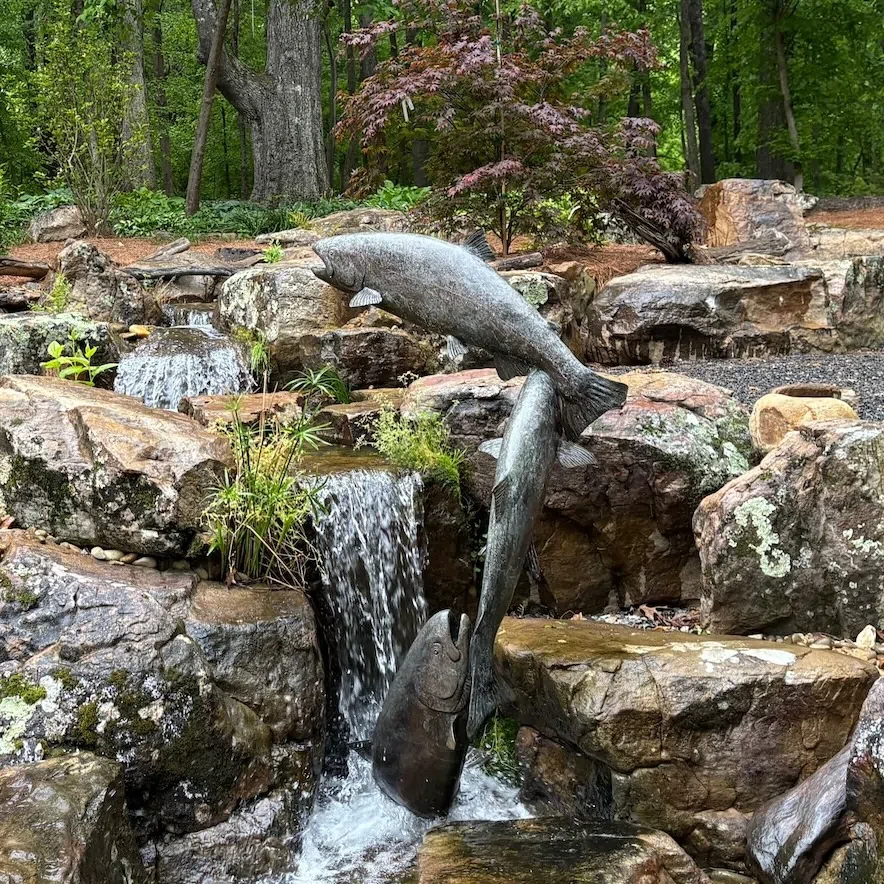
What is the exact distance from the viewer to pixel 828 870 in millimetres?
3123

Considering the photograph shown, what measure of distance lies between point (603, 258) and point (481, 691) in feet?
26.4

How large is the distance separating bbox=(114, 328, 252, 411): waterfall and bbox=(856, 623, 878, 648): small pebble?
18.7ft

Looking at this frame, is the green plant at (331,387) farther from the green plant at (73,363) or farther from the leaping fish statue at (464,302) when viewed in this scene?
the leaping fish statue at (464,302)

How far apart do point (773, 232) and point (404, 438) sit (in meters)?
7.89

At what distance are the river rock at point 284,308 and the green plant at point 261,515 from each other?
348cm

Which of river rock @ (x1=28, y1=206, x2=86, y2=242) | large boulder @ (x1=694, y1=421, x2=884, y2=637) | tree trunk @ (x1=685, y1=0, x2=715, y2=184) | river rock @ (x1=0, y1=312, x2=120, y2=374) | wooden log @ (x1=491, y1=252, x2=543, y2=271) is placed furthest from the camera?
tree trunk @ (x1=685, y1=0, x2=715, y2=184)

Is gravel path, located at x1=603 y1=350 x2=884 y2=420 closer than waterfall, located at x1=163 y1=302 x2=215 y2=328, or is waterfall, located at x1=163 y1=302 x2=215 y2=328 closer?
gravel path, located at x1=603 y1=350 x2=884 y2=420

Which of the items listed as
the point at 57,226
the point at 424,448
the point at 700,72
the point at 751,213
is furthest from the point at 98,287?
the point at 700,72

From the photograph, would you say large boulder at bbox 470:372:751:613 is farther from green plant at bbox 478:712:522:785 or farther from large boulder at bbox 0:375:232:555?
large boulder at bbox 0:375:232:555

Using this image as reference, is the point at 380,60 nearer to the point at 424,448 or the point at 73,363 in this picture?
the point at 73,363

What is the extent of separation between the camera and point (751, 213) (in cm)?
1210

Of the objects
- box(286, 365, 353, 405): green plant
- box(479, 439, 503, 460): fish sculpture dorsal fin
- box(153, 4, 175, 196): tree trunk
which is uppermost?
box(153, 4, 175, 196): tree trunk

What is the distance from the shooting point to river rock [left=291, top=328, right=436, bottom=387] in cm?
813

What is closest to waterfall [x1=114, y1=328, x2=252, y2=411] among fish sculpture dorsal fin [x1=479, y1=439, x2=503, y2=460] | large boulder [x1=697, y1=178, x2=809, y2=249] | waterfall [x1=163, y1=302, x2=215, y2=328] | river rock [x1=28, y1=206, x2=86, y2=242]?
waterfall [x1=163, y1=302, x2=215, y2=328]
